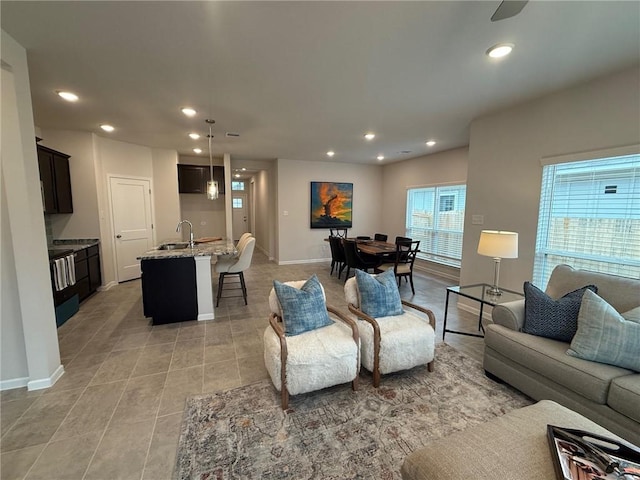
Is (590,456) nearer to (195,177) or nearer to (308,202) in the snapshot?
(308,202)

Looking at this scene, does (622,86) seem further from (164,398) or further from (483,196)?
(164,398)

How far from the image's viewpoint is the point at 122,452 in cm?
166

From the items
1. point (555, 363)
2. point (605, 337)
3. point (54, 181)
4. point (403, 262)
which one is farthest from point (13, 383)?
point (403, 262)

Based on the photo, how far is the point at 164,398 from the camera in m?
2.14

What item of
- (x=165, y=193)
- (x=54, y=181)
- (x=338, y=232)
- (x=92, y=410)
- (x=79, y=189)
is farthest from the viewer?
(x=338, y=232)

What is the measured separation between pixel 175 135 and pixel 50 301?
10.6 feet

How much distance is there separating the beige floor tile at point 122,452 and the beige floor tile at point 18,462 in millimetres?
328

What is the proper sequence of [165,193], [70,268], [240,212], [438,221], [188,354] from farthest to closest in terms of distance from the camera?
[240,212] < [438,221] < [165,193] < [70,268] < [188,354]

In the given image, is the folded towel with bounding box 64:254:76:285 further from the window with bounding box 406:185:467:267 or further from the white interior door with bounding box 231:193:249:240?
the white interior door with bounding box 231:193:249:240

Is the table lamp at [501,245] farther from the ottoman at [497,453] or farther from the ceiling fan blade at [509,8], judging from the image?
the ceiling fan blade at [509,8]

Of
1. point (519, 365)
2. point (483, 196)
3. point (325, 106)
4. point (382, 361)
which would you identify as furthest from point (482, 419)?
point (325, 106)

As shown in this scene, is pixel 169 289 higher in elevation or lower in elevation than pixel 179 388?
higher

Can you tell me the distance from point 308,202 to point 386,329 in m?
5.17

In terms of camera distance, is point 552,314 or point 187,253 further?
point 187,253
